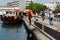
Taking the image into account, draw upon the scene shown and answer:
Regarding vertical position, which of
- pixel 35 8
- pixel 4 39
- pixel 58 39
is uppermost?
pixel 58 39

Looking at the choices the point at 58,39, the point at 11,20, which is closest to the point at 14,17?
the point at 11,20

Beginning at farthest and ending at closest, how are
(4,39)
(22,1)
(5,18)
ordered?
(22,1), (5,18), (4,39)

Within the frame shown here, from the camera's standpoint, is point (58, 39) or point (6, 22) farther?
point (6, 22)

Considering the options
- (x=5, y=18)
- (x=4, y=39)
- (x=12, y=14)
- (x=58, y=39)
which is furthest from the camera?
(x=12, y=14)

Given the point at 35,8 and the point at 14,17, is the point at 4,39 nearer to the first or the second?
the point at 14,17

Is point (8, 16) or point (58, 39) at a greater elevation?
point (58, 39)

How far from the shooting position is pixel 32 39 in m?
28.9

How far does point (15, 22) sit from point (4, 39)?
111 feet

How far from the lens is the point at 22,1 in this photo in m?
192

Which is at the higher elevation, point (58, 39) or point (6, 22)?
point (58, 39)

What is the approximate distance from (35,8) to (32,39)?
127100 mm

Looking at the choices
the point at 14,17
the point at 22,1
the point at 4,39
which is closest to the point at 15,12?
the point at 14,17

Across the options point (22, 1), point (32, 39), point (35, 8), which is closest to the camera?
point (32, 39)

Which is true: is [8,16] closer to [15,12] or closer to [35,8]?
[15,12]
